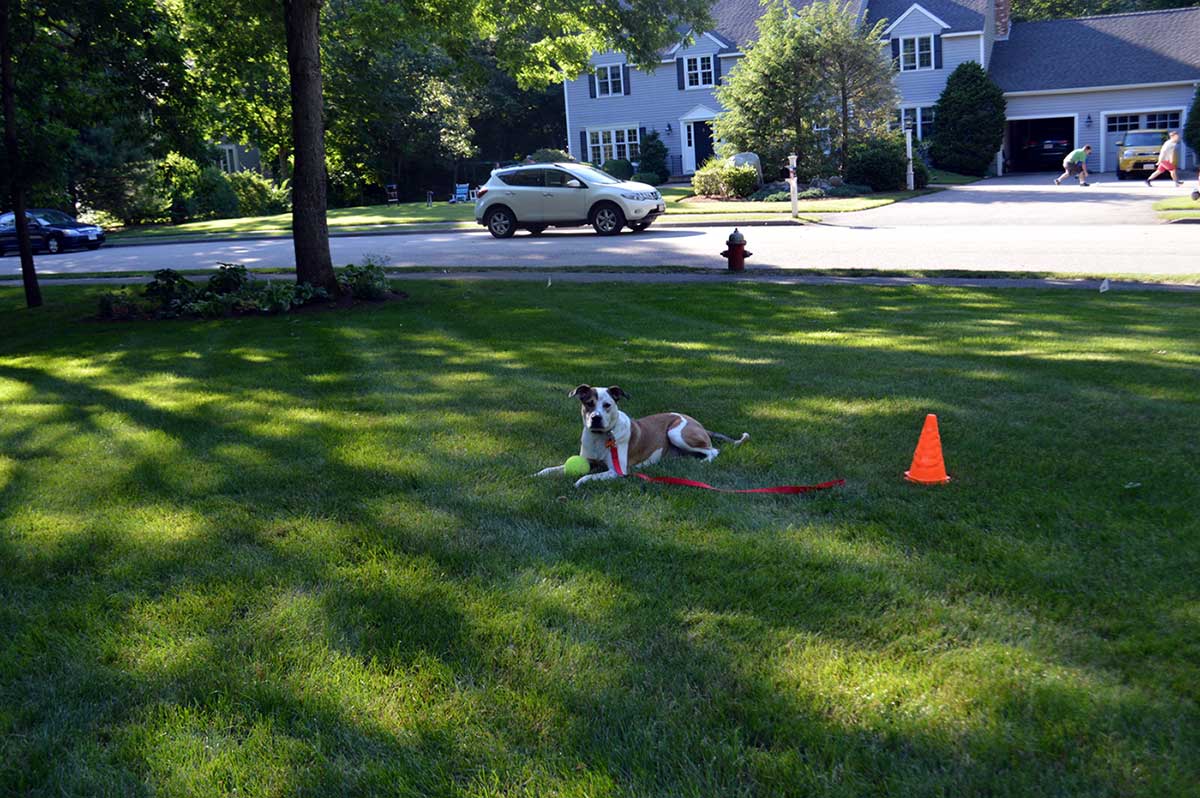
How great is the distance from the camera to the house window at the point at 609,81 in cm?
4984

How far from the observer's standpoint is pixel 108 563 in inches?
191

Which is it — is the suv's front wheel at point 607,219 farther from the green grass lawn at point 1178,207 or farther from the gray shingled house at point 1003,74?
the gray shingled house at point 1003,74

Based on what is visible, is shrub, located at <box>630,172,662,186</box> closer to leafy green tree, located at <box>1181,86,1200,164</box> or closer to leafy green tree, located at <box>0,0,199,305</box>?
leafy green tree, located at <box>1181,86,1200,164</box>

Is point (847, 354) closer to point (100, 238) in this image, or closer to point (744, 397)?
point (744, 397)

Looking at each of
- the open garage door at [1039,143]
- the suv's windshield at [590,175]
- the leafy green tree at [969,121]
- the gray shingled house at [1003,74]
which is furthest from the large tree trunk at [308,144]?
the open garage door at [1039,143]

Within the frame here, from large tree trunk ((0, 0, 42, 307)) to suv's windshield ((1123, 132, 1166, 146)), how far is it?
38.5 meters

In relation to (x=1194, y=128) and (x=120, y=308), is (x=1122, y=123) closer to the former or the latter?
(x=1194, y=128)

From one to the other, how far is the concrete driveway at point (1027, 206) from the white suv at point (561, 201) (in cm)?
482

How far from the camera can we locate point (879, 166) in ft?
112

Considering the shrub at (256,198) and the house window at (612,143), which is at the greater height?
the house window at (612,143)

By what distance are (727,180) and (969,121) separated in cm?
1510

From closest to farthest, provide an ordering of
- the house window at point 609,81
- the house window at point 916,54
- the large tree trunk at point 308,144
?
the large tree trunk at point 308,144 → the house window at point 916,54 → the house window at point 609,81

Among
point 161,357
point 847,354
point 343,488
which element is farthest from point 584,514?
point 161,357

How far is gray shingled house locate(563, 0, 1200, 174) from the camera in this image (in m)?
43.9
